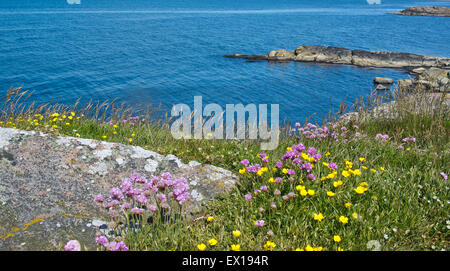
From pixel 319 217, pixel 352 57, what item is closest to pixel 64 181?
pixel 319 217

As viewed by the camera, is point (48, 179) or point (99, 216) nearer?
point (99, 216)

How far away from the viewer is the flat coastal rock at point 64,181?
3482 millimetres

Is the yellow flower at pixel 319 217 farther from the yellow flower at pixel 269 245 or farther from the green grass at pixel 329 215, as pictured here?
the yellow flower at pixel 269 245

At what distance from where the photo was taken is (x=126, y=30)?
5478 cm

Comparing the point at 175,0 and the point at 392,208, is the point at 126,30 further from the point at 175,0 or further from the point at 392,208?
the point at 175,0

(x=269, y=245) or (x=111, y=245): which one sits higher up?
(x=111, y=245)

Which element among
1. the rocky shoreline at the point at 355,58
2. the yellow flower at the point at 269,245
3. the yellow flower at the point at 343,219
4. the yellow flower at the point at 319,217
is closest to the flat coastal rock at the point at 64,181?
the yellow flower at the point at 269,245

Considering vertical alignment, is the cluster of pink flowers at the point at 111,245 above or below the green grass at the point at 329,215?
above

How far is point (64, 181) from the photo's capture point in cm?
424

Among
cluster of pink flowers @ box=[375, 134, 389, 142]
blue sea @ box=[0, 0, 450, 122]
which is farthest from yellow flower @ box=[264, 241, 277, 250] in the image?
blue sea @ box=[0, 0, 450, 122]

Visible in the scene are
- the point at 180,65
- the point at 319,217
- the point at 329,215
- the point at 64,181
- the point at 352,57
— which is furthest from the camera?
the point at 352,57

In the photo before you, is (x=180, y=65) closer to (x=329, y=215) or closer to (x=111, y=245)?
(x=329, y=215)
